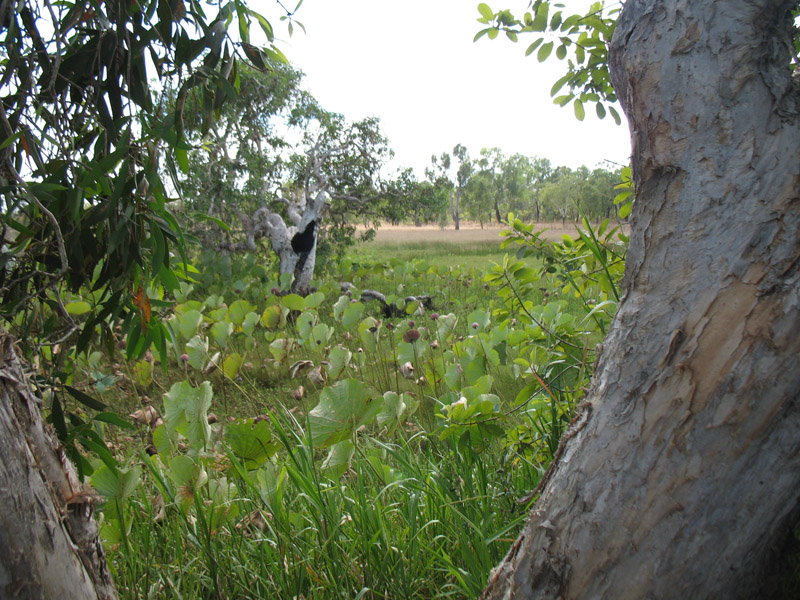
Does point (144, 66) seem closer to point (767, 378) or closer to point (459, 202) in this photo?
point (767, 378)

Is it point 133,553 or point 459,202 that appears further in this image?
point 459,202

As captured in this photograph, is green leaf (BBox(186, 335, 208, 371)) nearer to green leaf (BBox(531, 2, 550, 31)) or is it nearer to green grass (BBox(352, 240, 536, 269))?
green leaf (BBox(531, 2, 550, 31))

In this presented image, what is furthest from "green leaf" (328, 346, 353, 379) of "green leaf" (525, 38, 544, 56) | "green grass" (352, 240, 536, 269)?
"green grass" (352, 240, 536, 269)

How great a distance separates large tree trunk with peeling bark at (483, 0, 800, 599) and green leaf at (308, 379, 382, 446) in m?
0.89

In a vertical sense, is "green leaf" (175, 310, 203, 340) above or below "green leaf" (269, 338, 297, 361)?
above

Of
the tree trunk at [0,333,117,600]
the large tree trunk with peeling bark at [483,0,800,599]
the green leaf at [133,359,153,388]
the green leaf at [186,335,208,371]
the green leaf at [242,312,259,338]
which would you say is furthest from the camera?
the green leaf at [242,312,259,338]

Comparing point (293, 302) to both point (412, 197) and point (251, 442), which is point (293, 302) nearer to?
point (251, 442)

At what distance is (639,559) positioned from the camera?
32.7 inches

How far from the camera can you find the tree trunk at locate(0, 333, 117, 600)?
0.96 metres

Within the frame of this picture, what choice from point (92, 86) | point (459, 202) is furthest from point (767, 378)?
point (459, 202)

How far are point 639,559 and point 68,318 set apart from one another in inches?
52.6

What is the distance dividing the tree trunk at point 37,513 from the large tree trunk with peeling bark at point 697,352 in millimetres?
872

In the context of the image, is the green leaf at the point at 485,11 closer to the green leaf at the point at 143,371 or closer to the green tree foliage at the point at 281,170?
the green leaf at the point at 143,371

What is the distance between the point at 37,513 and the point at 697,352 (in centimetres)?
121
